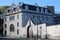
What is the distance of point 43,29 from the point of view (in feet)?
157

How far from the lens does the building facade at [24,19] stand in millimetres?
56594

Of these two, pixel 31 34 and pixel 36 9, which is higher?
pixel 36 9

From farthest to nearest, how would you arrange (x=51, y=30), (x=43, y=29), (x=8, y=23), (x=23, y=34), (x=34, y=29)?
(x=8, y=23), (x=23, y=34), (x=34, y=29), (x=43, y=29), (x=51, y=30)

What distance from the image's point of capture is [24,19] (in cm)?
6162

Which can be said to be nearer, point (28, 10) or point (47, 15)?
point (28, 10)

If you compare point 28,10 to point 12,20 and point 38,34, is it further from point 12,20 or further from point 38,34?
point 38,34

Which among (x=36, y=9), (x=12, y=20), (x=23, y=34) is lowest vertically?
(x=23, y=34)

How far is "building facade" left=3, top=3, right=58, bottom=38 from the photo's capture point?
5659 cm

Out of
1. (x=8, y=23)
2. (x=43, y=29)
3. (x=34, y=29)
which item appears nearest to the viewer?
(x=43, y=29)

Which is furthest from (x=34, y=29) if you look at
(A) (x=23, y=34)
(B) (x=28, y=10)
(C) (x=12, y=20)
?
(C) (x=12, y=20)

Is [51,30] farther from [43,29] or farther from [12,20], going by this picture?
[12,20]

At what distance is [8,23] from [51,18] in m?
19.6

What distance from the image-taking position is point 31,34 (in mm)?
55156

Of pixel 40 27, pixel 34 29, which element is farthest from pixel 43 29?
pixel 34 29
